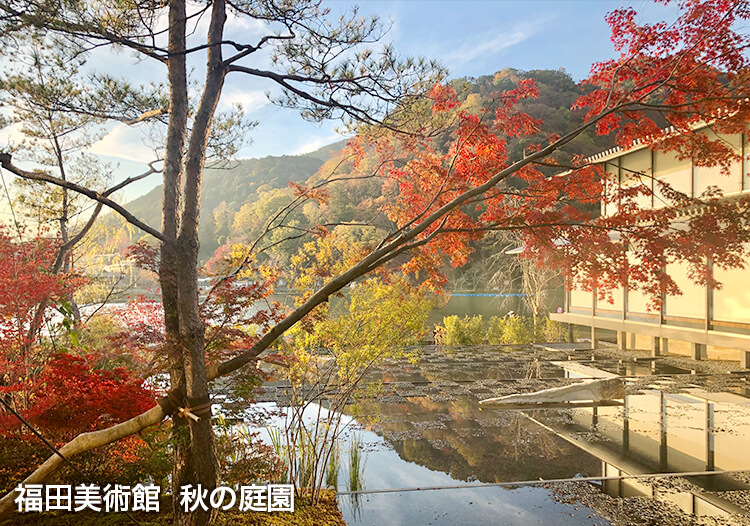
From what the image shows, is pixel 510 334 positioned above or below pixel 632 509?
above

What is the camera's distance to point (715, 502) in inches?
143

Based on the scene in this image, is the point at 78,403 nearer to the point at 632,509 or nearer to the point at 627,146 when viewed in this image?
the point at 632,509

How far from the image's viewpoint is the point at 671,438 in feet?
17.0

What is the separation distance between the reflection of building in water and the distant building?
1.81 meters

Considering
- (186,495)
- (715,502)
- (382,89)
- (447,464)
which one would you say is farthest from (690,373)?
(186,495)

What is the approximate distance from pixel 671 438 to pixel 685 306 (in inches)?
197

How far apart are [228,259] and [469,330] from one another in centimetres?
1048

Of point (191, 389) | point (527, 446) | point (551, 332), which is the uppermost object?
point (191, 389)

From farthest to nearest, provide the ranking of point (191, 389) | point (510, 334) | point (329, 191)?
point (329, 191) → point (510, 334) → point (191, 389)

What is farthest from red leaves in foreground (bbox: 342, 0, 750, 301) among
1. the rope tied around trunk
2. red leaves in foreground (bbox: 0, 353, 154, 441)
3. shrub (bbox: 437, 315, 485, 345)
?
A: shrub (bbox: 437, 315, 485, 345)

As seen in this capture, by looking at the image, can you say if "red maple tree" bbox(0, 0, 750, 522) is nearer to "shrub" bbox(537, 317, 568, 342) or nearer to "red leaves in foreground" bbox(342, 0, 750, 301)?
"red leaves in foreground" bbox(342, 0, 750, 301)

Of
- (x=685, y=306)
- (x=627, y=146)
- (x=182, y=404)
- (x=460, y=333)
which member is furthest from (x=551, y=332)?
(x=182, y=404)

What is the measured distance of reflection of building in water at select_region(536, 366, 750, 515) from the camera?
3898mm

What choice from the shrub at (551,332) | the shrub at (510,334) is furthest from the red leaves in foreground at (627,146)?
the shrub at (551,332)
